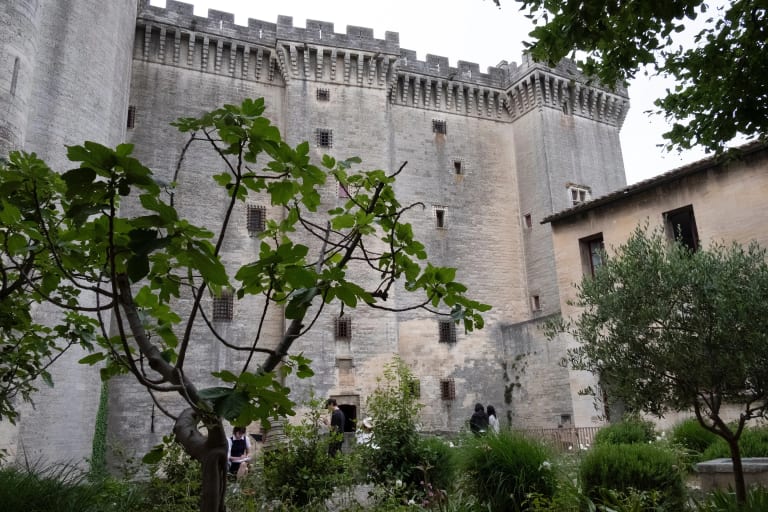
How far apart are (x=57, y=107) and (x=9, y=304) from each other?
12063mm

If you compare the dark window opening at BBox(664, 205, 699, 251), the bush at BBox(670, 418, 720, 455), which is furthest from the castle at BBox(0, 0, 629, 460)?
the dark window opening at BBox(664, 205, 699, 251)

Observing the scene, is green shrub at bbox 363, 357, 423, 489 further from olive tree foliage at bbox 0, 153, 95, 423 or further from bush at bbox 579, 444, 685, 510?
olive tree foliage at bbox 0, 153, 95, 423

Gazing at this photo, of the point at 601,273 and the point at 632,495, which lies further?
the point at 601,273

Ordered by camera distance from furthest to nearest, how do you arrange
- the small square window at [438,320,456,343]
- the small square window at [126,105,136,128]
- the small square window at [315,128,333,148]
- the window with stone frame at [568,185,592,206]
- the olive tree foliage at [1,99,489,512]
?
the window with stone frame at [568,185,592,206]
the small square window at [438,320,456,343]
the small square window at [315,128,333,148]
the small square window at [126,105,136,128]
the olive tree foliage at [1,99,489,512]

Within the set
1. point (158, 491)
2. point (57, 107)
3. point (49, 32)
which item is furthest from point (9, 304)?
point (49, 32)

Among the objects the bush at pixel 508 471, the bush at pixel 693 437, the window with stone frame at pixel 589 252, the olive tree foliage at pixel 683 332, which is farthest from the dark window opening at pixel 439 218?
the bush at pixel 508 471

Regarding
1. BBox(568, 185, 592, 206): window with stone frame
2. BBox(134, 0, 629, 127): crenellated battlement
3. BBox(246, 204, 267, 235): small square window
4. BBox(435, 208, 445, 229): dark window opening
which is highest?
BBox(134, 0, 629, 127): crenellated battlement

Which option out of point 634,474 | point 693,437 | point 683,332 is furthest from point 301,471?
point 693,437

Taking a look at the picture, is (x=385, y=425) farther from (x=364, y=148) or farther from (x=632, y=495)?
(x=364, y=148)

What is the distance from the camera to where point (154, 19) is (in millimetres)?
21625

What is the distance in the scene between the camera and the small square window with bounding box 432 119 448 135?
26.2 metres

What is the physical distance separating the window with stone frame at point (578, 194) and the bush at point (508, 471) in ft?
63.4

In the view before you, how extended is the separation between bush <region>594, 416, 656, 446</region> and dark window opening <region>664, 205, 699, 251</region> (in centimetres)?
447

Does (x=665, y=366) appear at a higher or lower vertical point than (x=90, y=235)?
lower
